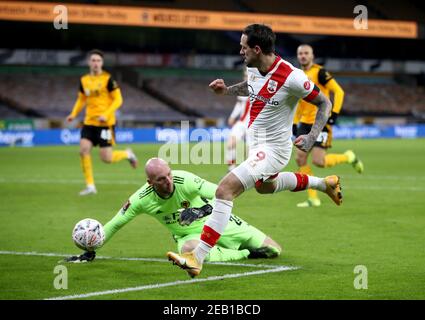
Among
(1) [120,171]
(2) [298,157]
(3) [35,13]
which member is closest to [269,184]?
(2) [298,157]

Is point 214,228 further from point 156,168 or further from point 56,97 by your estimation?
point 56,97

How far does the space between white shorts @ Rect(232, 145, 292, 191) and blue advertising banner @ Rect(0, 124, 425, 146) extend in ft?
85.9

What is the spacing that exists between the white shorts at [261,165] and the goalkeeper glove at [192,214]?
770 millimetres

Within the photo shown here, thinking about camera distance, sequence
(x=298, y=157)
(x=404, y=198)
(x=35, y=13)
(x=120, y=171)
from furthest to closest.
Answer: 1. (x=35, y=13)
2. (x=120, y=171)
3. (x=404, y=198)
4. (x=298, y=157)

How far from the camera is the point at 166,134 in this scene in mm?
38062

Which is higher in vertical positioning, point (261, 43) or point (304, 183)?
point (261, 43)

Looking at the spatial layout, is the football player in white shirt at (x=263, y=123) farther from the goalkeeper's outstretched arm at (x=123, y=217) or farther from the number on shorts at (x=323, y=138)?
the number on shorts at (x=323, y=138)

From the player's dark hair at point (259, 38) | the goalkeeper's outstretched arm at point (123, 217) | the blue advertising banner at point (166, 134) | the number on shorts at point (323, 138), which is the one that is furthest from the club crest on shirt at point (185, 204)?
the blue advertising banner at point (166, 134)

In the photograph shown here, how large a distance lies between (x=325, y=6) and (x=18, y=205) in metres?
38.8

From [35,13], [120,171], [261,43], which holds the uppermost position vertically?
[35,13]

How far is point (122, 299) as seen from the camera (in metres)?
6.52

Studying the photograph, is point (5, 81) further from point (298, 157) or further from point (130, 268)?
point (130, 268)
